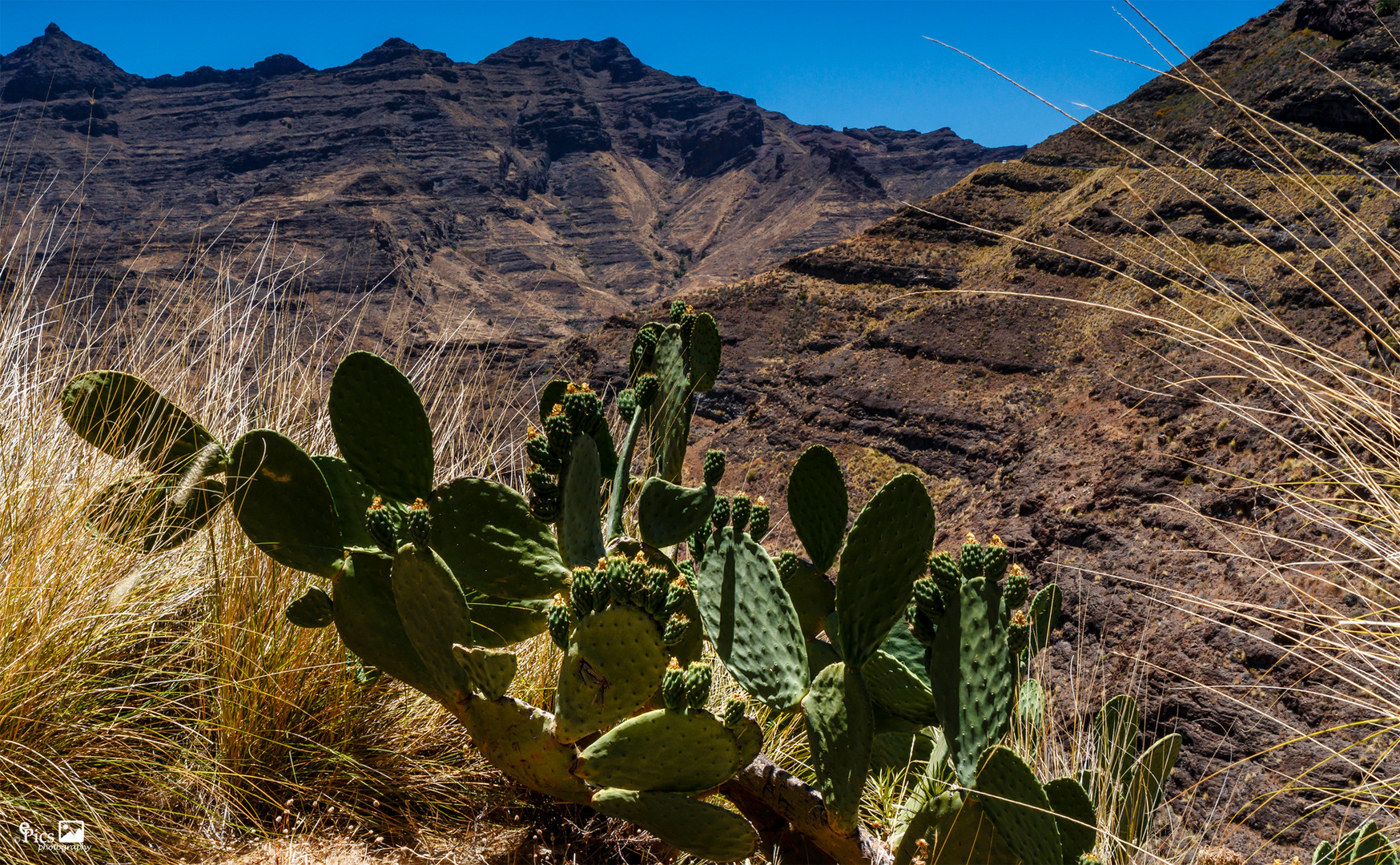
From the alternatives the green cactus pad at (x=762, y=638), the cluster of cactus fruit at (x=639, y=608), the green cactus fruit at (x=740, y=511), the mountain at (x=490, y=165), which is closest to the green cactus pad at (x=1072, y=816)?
the cluster of cactus fruit at (x=639, y=608)

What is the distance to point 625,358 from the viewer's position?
31.3 feet

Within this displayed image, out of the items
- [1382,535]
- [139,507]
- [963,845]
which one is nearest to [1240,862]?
[1382,535]

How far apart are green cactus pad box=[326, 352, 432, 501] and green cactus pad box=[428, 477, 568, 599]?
81 mm

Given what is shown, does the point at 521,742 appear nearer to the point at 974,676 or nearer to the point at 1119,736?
the point at 974,676

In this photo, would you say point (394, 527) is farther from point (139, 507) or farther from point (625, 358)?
point (625, 358)

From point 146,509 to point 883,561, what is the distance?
58.1 inches

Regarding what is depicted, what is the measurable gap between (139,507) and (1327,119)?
9414 millimetres

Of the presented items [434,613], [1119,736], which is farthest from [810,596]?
[1119,736]

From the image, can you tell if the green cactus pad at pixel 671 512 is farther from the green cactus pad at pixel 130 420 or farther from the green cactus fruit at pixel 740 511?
the green cactus pad at pixel 130 420

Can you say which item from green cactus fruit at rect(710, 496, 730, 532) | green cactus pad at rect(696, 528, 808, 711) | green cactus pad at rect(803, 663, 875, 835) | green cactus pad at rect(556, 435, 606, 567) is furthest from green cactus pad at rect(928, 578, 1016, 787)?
green cactus pad at rect(556, 435, 606, 567)

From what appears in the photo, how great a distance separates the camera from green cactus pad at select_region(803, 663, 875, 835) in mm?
1159

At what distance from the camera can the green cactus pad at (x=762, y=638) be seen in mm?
1287

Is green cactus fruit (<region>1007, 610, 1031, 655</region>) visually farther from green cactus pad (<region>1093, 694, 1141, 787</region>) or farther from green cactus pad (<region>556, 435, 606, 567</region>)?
green cactus pad (<region>1093, 694, 1141, 787</region>)

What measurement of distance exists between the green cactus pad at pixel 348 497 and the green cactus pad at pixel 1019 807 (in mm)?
1112
